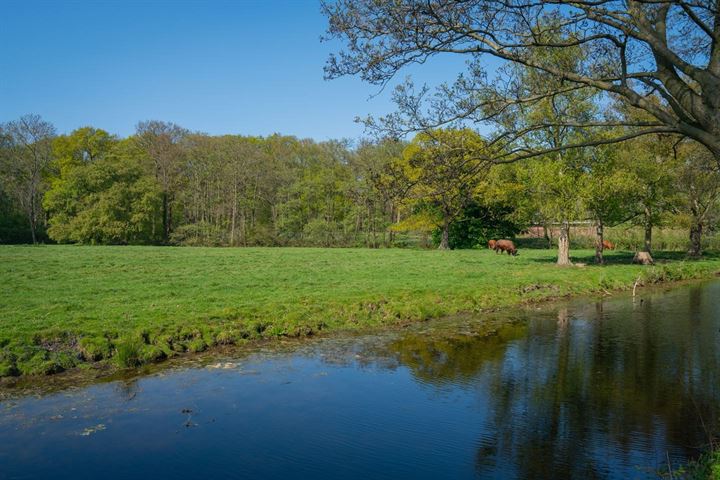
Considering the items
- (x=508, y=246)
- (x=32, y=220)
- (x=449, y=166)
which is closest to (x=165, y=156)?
(x=32, y=220)

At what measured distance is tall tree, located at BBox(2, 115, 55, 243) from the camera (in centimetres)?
5825

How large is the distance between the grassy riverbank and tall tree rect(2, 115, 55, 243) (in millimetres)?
34359

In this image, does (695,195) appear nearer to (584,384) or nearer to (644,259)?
(644,259)

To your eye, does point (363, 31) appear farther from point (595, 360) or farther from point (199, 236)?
point (199, 236)

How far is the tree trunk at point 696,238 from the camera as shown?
123 ft

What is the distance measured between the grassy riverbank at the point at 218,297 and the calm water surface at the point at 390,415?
1.50 metres

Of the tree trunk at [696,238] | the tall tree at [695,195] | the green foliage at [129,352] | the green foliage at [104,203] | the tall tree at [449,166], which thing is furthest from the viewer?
the green foliage at [104,203]

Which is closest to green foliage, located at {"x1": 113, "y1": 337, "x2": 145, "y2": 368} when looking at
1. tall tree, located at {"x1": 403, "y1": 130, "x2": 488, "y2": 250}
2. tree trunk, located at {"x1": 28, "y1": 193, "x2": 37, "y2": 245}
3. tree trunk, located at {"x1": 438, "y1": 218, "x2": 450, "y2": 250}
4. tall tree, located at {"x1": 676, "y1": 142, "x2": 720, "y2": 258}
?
tall tree, located at {"x1": 403, "y1": 130, "x2": 488, "y2": 250}

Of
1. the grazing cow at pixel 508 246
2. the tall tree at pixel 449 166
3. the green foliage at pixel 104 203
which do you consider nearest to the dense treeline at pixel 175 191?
the green foliage at pixel 104 203

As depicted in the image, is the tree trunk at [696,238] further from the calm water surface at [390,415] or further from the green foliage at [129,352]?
the green foliage at [129,352]

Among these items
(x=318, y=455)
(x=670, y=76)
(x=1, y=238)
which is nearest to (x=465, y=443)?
(x=318, y=455)

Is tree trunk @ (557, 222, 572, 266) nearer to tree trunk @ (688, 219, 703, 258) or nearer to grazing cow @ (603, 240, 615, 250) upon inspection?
tree trunk @ (688, 219, 703, 258)

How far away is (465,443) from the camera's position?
805 cm

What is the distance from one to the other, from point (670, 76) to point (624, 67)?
30.4 inches
